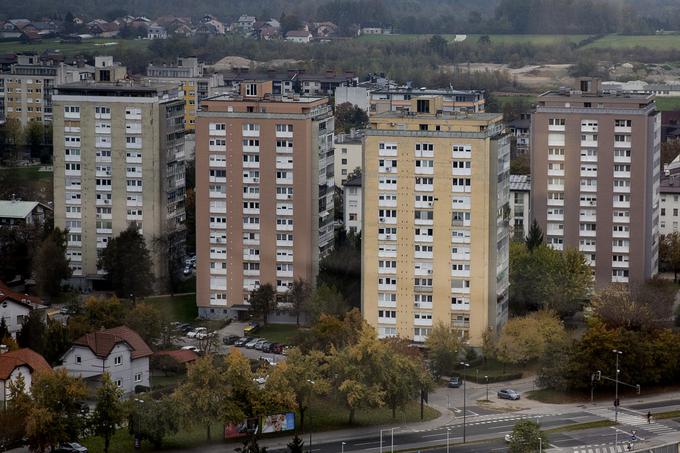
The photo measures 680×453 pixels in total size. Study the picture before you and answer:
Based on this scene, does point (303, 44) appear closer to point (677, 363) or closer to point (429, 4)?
point (429, 4)

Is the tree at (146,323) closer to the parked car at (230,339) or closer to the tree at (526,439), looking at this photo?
the parked car at (230,339)

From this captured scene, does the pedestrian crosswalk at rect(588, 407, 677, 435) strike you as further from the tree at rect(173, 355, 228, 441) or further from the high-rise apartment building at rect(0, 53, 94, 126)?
the high-rise apartment building at rect(0, 53, 94, 126)

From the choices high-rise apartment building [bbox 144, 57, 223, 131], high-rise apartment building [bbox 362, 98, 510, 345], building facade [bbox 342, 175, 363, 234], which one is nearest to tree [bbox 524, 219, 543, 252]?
high-rise apartment building [bbox 362, 98, 510, 345]

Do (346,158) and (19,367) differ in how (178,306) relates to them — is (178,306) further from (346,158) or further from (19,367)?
(346,158)

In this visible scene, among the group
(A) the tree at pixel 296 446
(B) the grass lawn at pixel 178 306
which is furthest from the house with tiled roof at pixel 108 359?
(A) the tree at pixel 296 446

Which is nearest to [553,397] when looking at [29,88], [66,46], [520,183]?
[520,183]

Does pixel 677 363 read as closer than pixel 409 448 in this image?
No

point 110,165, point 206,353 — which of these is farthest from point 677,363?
point 110,165
